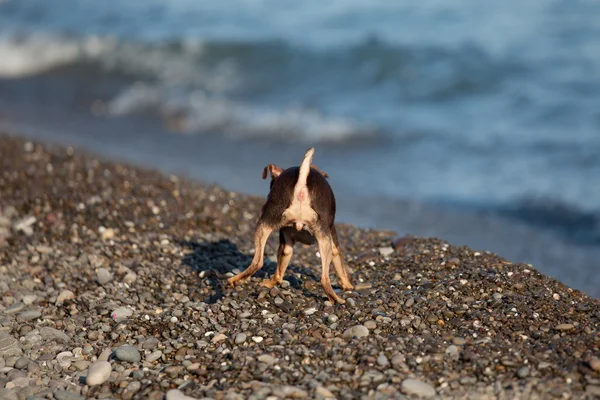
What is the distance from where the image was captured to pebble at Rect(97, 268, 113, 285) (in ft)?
23.8

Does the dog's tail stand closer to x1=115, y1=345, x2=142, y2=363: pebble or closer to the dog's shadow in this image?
the dog's shadow

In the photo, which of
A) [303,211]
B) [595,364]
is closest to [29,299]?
[303,211]

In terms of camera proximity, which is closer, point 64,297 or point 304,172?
point 304,172

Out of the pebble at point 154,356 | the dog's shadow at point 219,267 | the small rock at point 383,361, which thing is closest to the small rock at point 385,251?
the dog's shadow at point 219,267

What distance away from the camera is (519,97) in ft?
52.4

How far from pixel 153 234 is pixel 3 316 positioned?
6.97 ft

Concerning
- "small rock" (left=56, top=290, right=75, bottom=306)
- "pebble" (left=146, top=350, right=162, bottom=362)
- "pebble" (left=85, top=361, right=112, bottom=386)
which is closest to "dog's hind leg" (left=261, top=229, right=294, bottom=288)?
"pebble" (left=146, top=350, right=162, bottom=362)

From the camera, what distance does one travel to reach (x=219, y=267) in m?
7.58

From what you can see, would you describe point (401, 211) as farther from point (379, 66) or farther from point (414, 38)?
point (414, 38)

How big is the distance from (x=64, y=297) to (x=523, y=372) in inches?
158

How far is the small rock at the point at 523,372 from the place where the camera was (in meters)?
5.13

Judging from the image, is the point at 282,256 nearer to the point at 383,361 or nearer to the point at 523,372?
the point at 383,361

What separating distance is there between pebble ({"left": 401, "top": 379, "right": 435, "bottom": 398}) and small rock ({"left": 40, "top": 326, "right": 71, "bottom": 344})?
2.78 m

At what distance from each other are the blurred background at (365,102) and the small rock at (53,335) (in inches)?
190
